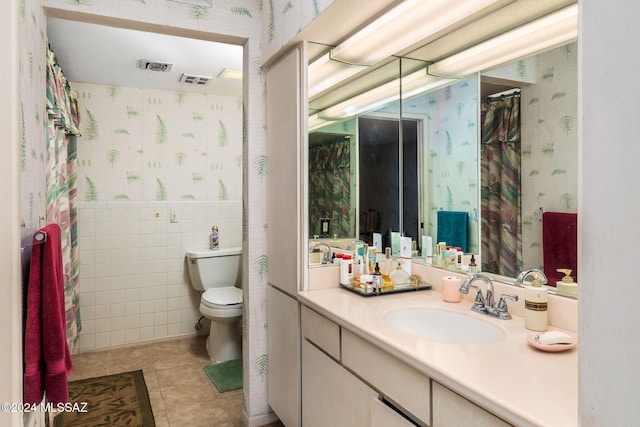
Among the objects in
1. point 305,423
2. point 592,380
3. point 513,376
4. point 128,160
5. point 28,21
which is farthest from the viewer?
point 128,160

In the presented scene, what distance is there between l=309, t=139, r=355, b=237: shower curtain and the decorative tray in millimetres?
338

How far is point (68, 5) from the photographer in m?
1.83

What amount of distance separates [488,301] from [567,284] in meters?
0.27

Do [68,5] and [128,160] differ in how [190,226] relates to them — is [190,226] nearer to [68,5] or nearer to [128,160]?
[128,160]

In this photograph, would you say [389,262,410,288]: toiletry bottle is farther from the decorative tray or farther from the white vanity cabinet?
the white vanity cabinet

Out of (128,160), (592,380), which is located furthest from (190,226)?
(592,380)

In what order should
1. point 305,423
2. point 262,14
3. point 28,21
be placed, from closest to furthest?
point 28,21 < point 305,423 < point 262,14

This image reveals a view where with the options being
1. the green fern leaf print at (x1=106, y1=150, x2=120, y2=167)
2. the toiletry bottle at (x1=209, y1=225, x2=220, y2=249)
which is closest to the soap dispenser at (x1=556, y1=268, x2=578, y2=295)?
the toiletry bottle at (x1=209, y1=225, x2=220, y2=249)

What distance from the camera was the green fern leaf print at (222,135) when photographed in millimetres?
3732

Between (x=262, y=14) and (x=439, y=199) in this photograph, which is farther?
(x=262, y=14)

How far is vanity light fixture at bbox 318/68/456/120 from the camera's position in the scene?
2.06 meters

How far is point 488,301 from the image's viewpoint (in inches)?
59.4

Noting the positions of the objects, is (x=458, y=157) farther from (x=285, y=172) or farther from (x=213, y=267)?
(x=213, y=267)

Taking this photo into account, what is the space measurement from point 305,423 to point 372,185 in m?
1.23
